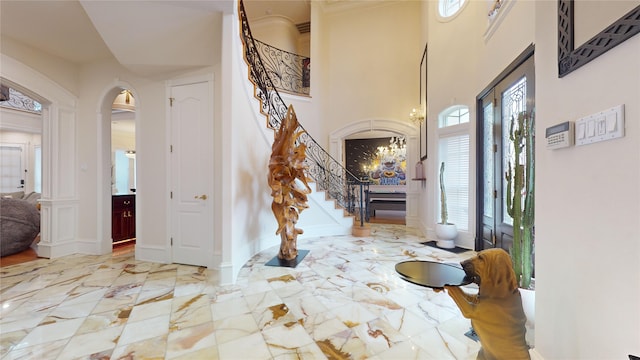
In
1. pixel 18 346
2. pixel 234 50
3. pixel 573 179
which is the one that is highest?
pixel 234 50

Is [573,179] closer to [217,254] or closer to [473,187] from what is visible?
[473,187]

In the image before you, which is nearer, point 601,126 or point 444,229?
point 601,126

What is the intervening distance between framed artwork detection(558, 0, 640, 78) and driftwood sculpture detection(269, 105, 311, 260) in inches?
102

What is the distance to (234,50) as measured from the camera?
9.60 ft

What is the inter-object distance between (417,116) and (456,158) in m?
1.83

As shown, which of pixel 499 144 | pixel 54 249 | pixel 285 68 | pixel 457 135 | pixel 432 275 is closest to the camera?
pixel 432 275

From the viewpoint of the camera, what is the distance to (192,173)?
350 centimetres

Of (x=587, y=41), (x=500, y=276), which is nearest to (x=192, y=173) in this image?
(x=500, y=276)

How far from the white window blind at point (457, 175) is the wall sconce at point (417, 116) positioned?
1249 mm

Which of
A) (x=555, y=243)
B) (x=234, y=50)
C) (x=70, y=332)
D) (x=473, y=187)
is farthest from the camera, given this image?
(x=473, y=187)

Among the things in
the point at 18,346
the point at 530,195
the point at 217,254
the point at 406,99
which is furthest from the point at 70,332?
the point at 406,99

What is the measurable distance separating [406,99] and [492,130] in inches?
→ 125

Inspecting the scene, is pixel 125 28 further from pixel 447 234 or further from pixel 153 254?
pixel 447 234

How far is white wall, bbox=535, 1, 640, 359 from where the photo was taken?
33.4 inches
